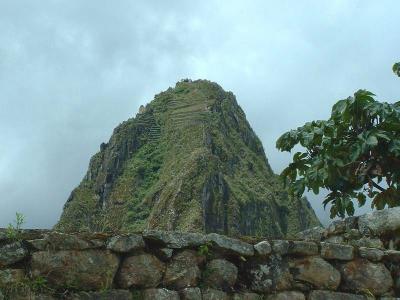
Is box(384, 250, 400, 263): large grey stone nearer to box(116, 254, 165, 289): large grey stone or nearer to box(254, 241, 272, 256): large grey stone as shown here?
box(254, 241, 272, 256): large grey stone

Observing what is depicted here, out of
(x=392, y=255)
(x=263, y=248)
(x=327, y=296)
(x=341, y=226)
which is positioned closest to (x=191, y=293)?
(x=263, y=248)

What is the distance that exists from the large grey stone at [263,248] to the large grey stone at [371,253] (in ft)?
2.86

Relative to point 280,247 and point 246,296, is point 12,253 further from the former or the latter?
point 280,247

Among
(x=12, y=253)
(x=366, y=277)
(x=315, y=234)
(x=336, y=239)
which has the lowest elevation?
(x=366, y=277)

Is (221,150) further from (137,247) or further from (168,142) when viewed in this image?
(137,247)

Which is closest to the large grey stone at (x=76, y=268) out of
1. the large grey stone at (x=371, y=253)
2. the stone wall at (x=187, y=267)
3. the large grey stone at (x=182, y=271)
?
the stone wall at (x=187, y=267)

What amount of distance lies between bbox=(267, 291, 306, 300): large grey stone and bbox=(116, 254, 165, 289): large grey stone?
0.95 metres

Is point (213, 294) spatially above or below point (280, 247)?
below

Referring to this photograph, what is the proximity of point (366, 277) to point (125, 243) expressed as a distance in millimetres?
2118

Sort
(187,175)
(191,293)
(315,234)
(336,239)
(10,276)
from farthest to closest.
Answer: (187,175) → (315,234) → (336,239) → (191,293) → (10,276)

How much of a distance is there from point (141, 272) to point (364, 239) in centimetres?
246

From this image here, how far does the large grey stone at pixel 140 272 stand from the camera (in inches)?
164

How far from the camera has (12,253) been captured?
3.81 metres

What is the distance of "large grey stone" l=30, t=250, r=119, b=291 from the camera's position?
389 centimetres
